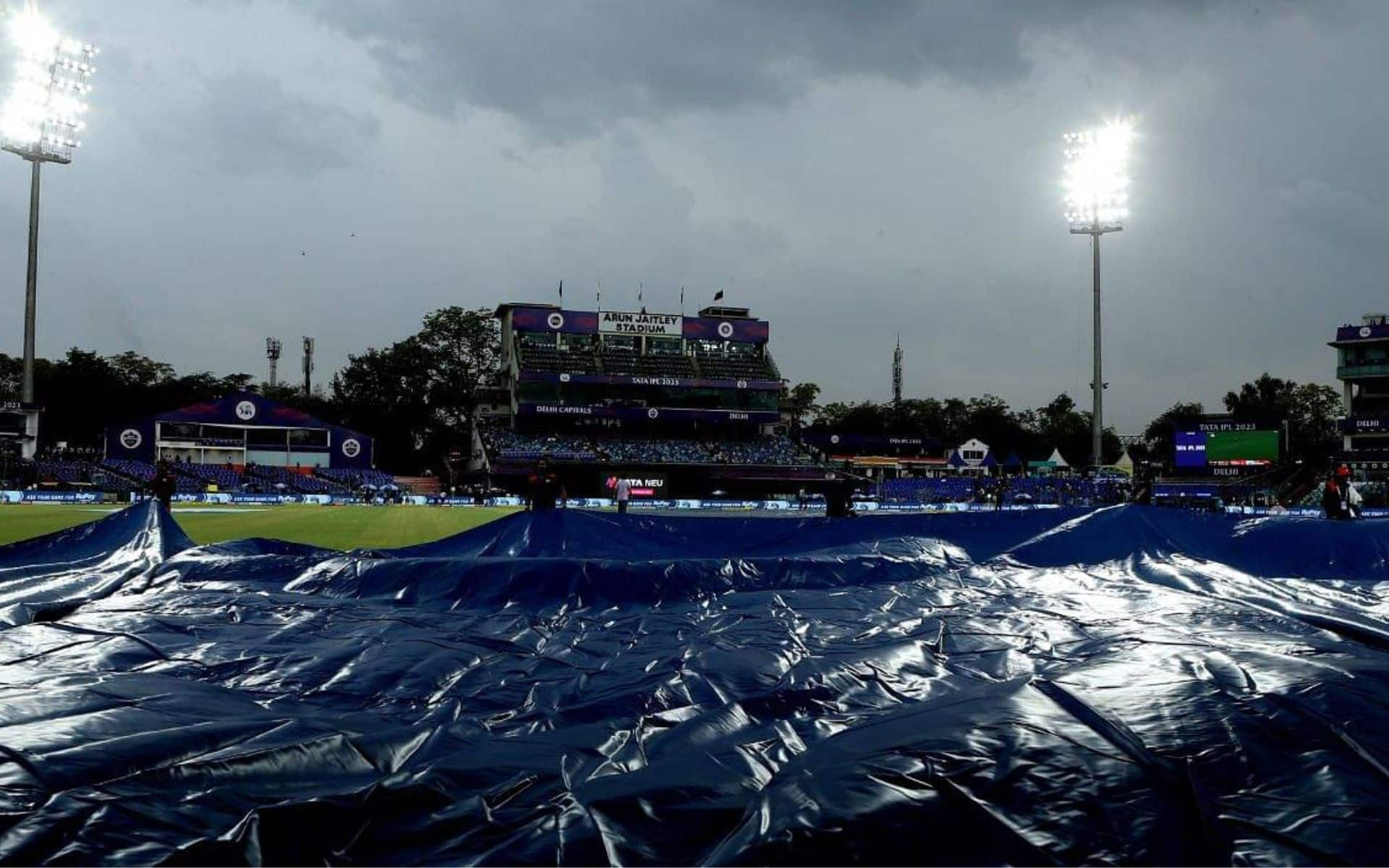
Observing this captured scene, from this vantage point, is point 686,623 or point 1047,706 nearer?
point 1047,706

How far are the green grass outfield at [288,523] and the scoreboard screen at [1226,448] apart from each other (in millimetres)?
33318

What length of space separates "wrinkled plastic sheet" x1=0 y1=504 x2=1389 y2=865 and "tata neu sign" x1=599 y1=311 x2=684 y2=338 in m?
50.9

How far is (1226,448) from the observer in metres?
41.3

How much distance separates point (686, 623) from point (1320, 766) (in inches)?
150

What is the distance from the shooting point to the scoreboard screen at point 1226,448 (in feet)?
132

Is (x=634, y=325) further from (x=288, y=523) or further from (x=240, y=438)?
(x=288, y=523)

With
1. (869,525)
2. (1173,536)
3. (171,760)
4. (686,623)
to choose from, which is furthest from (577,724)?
(1173,536)

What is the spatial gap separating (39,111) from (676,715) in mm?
42831

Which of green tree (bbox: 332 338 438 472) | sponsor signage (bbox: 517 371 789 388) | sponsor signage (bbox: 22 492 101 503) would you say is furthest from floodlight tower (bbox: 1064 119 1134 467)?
green tree (bbox: 332 338 438 472)

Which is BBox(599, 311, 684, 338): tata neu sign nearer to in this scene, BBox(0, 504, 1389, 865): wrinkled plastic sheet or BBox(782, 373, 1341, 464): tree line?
BBox(782, 373, 1341, 464): tree line

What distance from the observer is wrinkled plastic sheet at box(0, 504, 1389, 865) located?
214 centimetres

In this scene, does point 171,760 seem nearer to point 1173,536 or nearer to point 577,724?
point 577,724

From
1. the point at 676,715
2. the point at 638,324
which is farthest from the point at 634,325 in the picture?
the point at 676,715

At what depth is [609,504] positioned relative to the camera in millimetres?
38500
